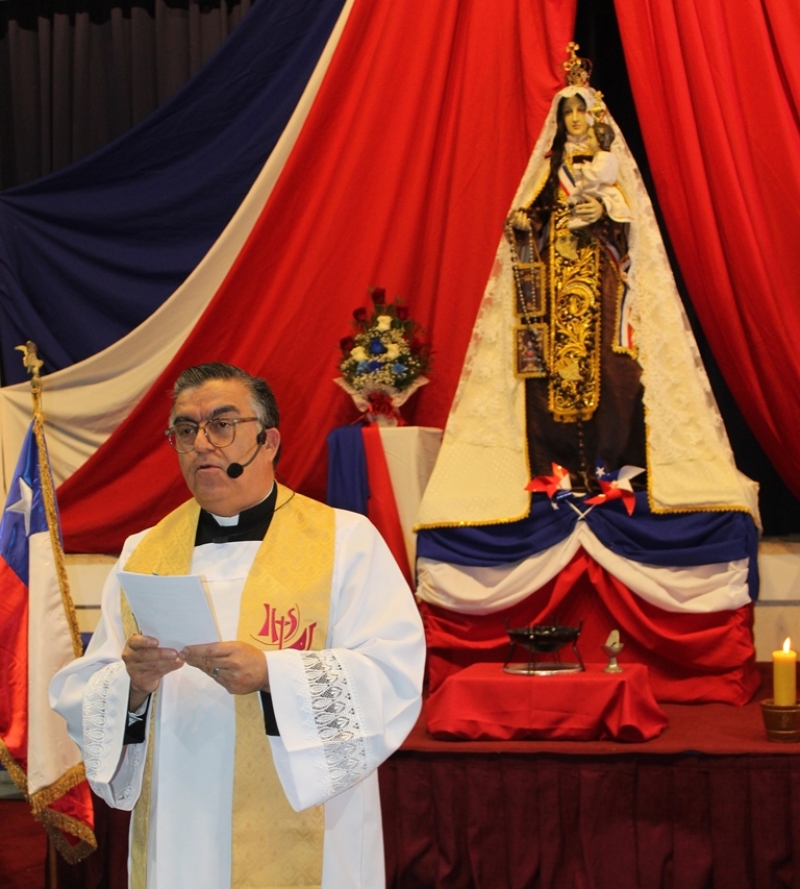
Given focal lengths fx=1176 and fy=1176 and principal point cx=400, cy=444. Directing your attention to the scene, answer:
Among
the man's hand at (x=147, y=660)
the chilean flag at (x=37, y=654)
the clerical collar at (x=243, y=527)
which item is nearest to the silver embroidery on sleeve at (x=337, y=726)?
the man's hand at (x=147, y=660)

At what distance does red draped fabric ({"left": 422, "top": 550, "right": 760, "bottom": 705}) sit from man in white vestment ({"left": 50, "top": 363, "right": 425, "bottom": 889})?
2533 millimetres

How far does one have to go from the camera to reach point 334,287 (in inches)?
232

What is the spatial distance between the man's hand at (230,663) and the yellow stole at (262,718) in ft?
0.85

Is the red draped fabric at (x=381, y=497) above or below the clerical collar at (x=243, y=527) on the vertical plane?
below

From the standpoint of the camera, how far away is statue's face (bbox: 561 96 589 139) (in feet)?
16.8

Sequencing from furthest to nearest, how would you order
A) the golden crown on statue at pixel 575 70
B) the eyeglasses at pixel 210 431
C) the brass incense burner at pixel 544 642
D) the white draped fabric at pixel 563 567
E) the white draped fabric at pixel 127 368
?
the white draped fabric at pixel 127 368 < the golden crown on statue at pixel 575 70 < the white draped fabric at pixel 563 567 < the brass incense burner at pixel 544 642 < the eyeglasses at pixel 210 431

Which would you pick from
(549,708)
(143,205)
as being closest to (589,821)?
(549,708)

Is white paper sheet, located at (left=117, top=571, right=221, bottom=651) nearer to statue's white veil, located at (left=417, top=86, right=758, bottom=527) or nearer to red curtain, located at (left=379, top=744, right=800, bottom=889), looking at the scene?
red curtain, located at (left=379, top=744, right=800, bottom=889)

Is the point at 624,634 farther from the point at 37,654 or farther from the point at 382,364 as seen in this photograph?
the point at 37,654

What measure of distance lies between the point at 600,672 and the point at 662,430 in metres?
1.22

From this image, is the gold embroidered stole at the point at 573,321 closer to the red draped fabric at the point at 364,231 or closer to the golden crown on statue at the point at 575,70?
the golden crown on statue at the point at 575,70

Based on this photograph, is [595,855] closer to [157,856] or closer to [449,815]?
[449,815]

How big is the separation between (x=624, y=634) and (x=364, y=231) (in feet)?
7.74

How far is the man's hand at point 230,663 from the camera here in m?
2.04
